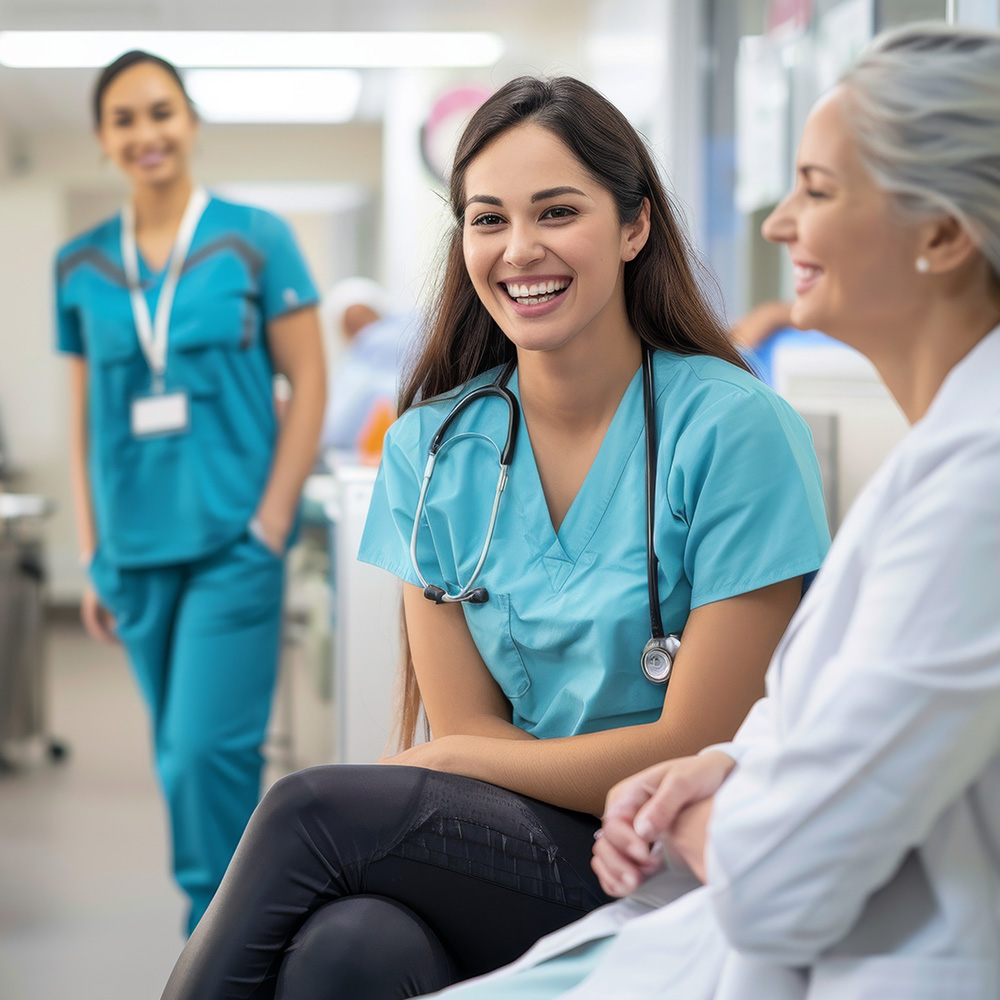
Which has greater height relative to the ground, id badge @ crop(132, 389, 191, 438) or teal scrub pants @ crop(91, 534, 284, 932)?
id badge @ crop(132, 389, 191, 438)

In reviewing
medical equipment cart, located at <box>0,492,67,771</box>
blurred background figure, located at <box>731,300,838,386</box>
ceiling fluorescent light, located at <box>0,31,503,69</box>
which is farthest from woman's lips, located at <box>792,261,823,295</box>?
ceiling fluorescent light, located at <box>0,31,503,69</box>

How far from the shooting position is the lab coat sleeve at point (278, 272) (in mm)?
2186

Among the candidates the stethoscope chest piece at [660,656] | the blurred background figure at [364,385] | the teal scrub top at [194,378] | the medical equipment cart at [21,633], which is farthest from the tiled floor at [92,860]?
the stethoscope chest piece at [660,656]

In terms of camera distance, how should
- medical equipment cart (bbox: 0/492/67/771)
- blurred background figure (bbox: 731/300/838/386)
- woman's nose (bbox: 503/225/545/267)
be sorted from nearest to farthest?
1. woman's nose (bbox: 503/225/545/267)
2. blurred background figure (bbox: 731/300/838/386)
3. medical equipment cart (bbox: 0/492/67/771)

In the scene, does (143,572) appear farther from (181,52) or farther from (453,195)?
(181,52)

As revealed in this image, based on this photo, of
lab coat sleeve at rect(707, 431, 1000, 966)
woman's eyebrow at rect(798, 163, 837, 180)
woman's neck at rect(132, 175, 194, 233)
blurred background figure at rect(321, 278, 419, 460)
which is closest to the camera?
lab coat sleeve at rect(707, 431, 1000, 966)

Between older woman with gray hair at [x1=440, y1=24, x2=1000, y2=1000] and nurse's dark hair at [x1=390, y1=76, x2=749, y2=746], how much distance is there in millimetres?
481

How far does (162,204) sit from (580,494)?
143 cm

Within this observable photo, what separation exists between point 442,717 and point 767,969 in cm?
57

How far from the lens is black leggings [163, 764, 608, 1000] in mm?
903

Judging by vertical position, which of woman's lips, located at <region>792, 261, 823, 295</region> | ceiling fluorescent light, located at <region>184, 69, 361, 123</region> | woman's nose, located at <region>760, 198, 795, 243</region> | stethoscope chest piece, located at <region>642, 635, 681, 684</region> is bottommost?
stethoscope chest piece, located at <region>642, 635, 681, 684</region>

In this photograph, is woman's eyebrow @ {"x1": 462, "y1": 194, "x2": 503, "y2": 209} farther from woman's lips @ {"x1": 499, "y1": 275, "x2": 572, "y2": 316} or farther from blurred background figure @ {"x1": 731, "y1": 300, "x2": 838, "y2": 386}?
blurred background figure @ {"x1": 731, "y1": 300, "x2": 838, "y2": 386}

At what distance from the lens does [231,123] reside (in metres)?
5.11

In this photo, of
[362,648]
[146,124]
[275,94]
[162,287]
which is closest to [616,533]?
[362,648]
